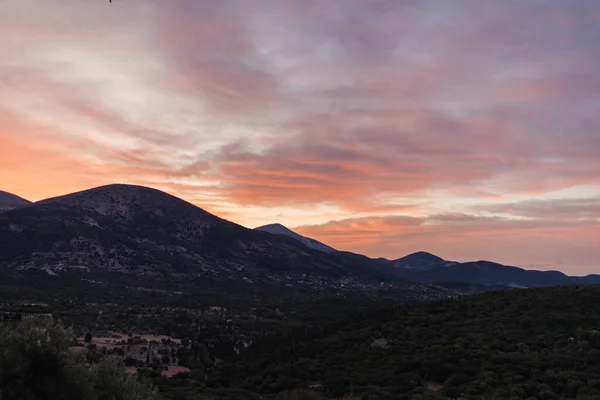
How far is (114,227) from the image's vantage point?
184m

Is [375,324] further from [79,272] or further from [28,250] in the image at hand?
[28,250]

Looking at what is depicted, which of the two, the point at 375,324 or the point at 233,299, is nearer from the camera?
the point at 375,324

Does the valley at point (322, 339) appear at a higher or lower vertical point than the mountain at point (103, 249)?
lower

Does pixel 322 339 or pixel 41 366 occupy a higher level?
pixel 41 366

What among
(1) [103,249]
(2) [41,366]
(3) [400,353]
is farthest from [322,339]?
(1) [103,249]

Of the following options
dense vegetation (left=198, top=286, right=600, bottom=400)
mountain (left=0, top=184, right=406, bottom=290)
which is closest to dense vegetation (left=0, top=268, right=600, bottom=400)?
dense vegetation (left=198, top=286, right=600, bottom=400)

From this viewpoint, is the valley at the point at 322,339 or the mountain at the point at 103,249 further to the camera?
the mountain at the point at 103,249

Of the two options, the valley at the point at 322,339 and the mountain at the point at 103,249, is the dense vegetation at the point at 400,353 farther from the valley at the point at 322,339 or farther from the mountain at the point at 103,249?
the mountain at the point at 103,249

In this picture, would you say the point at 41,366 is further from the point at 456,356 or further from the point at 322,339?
the point at 322,339

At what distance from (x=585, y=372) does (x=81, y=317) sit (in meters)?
64.5

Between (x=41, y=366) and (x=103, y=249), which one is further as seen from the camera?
(x=103, y=249)

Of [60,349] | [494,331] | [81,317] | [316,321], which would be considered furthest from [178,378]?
[316,321]

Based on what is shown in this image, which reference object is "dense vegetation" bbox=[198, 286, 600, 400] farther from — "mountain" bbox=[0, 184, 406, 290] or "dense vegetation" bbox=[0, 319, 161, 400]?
"mountain" bbox=[0, 184, 406, 290]

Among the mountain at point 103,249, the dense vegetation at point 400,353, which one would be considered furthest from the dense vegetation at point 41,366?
the mountain at point 103,249
